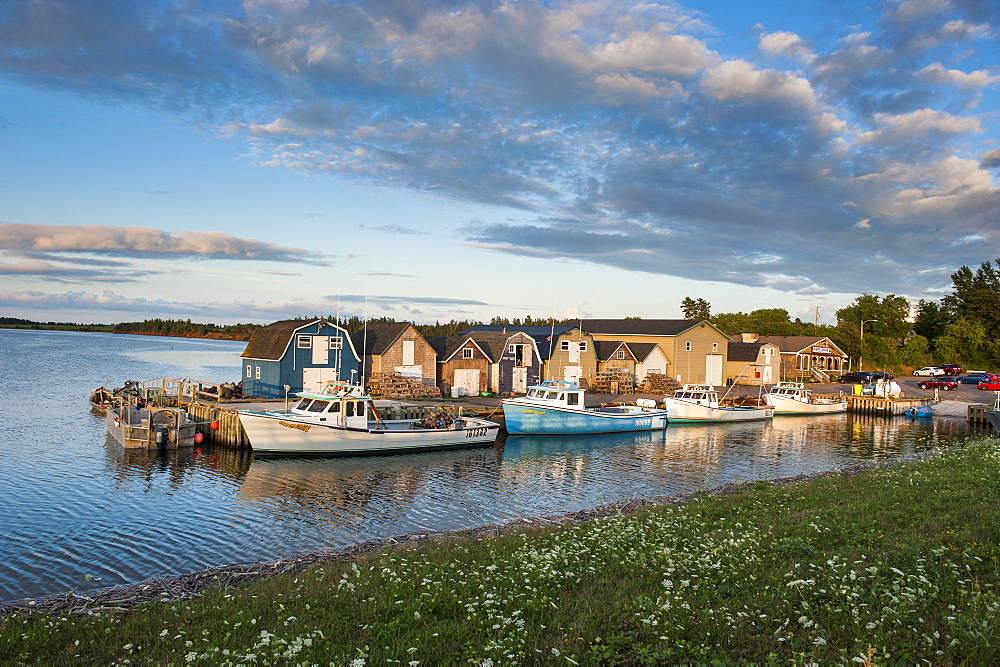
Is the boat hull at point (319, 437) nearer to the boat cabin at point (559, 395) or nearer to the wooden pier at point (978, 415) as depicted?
the boat cabin at point (559, 395)

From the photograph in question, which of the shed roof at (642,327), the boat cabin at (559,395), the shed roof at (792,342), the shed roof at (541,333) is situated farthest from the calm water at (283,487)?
the shed roof at (792,342)

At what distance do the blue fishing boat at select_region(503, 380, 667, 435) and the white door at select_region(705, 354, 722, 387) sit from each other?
32112 millimetres

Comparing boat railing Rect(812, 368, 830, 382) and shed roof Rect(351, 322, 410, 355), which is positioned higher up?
shed roof Rect(351, 322, 410, 355)

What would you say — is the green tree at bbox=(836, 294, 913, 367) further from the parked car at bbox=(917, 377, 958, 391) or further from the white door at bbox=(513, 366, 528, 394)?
the white door at bbox=(513, 366, 528, 394)

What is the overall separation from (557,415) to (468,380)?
14.4 metres

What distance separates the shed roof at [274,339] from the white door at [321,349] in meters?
1.26

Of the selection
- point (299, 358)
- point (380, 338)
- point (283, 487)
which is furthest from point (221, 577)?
point (380, 338)

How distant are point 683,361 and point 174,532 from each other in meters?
61.8

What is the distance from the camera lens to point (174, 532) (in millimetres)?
20891

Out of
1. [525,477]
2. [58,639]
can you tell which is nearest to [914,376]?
[525,477]

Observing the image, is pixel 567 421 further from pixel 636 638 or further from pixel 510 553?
pixel 636 638

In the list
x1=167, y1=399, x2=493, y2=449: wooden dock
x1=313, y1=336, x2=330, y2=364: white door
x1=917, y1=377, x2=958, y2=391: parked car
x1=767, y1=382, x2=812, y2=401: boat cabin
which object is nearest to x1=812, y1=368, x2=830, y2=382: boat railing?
x1=917, y1=377, x2=958, y2=391: parked car

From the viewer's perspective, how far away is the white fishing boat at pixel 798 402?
2397 inches

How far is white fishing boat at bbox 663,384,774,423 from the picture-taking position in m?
53.6
